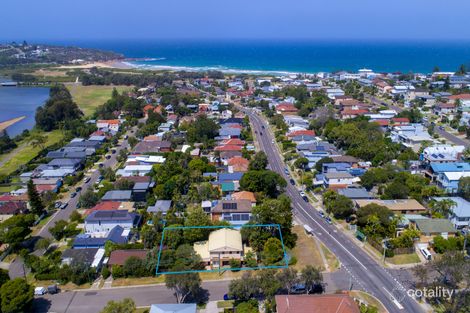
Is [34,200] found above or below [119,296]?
above

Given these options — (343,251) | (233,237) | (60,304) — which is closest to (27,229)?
(60,304)

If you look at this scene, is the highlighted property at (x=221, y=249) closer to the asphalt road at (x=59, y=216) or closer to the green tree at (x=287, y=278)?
the green tree at (x=287, y=278)

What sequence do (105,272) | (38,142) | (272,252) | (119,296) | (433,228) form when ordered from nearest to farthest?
(119,296) → (105,272) → (272,252) → (433,228) → (38,142)

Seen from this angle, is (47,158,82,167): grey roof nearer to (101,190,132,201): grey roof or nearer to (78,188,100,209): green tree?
(78,188,100,209): green tree

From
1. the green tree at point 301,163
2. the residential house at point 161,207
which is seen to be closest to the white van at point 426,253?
the green tree at point 301,163

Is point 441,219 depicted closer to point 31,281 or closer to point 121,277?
point 121,277

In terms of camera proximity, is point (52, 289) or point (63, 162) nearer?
point (52, 289)

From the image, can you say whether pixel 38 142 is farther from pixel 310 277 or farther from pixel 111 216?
pixel 310 277

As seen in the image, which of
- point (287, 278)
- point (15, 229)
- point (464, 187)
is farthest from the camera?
point (464, 187)

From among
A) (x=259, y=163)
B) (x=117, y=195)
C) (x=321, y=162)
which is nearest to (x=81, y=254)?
(x=117, y=195)
